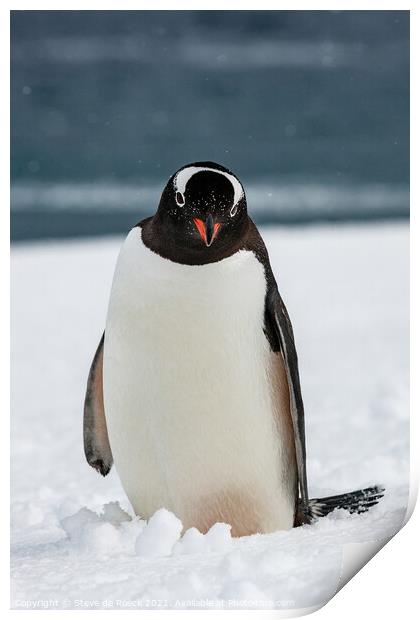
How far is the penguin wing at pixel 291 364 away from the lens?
5.70 ft

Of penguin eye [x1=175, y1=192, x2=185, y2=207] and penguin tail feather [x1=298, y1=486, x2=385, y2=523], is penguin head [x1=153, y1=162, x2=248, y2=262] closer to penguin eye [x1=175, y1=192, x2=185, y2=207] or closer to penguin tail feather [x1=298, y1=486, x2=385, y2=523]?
penguin eye [x1=175, y1=192, x2=185, y2=207]

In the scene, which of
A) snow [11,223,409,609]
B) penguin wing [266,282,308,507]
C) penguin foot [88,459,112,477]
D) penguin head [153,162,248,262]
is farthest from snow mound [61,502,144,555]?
penguin head [153,162,248,262]

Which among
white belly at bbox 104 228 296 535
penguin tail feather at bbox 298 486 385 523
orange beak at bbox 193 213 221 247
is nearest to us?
orange beak at bbox 193 213 221 247

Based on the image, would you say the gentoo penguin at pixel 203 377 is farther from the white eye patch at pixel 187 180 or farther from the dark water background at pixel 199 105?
the dark water background at pixel 199 105

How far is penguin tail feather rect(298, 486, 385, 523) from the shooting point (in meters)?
1.83

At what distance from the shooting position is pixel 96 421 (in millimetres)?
1913

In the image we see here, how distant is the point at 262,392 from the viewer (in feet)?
5.76

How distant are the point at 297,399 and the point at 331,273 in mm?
964

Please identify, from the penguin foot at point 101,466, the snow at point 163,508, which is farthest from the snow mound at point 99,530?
the penguin foot at point 101,466

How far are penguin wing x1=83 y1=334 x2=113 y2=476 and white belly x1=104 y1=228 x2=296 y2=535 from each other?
0.09 m

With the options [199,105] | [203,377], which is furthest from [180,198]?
[199,105]

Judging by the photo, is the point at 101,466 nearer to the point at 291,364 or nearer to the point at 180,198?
the point at 291,364

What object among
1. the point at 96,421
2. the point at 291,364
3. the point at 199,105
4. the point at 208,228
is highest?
the point at 199,105

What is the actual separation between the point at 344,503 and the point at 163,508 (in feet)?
1.08
